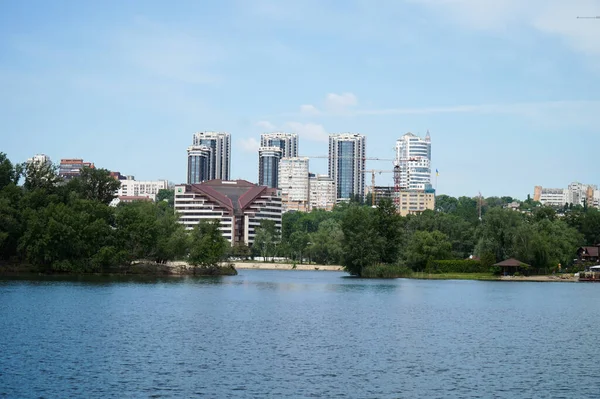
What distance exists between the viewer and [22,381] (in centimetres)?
3028

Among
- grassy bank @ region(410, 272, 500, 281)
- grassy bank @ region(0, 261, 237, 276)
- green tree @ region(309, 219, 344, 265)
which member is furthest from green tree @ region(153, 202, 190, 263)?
green tree @ region(309, 219, 344, 265)

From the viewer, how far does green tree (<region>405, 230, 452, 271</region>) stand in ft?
392

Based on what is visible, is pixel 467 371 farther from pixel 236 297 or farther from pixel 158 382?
pixel 236 297

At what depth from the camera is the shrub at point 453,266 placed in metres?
121

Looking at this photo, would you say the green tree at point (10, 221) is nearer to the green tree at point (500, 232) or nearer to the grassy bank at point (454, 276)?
the grassy bank at point (454, 276)

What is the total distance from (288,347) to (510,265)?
78.8m

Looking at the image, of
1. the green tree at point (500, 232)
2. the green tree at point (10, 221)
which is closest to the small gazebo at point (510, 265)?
the green tree at point (500, 232)

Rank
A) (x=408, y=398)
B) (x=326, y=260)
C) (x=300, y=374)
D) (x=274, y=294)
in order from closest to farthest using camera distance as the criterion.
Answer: (x=408, y=398), (x=300, y=374), (x=274, y=294), (x=326, y=260)

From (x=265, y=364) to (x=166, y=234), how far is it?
81443 millimetres

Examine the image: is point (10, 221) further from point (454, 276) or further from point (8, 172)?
point (454, 276)

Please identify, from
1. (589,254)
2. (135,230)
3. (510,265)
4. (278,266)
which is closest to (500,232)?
(510,265)

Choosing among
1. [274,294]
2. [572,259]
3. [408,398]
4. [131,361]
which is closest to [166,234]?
[274,294]

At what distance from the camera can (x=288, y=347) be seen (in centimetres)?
4069

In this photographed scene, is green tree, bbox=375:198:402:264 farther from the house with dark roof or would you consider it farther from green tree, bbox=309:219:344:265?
green tree, bbox=309:219:344:265
